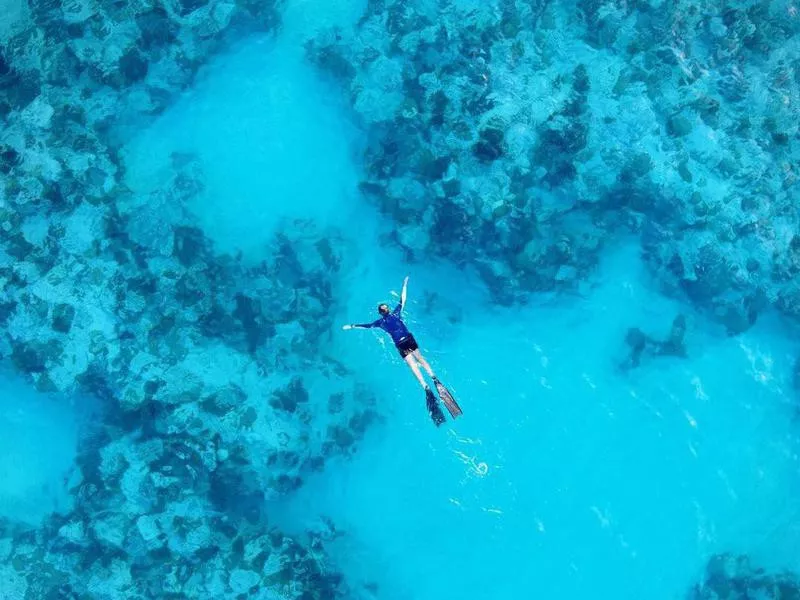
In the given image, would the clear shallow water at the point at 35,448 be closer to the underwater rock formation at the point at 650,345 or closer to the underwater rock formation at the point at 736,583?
the underwater rock formation at the point at 650,345

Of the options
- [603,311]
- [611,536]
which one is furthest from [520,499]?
[603,311]

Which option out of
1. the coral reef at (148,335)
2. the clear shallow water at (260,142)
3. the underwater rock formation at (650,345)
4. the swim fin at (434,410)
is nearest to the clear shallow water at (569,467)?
the underwater rock formation at (650,345)

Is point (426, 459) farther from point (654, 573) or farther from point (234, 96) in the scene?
point (234, 96)

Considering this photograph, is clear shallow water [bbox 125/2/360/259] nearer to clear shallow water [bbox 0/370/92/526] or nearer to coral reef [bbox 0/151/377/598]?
coral reef [bbox 0/151/377/598]

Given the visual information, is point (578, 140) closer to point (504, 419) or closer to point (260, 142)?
point (504, 419)

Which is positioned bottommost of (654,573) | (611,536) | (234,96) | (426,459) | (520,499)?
(654,573)
